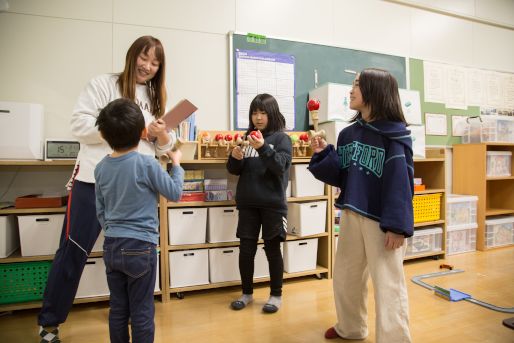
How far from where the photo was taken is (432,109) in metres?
3.54

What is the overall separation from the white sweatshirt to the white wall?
0.92 metres

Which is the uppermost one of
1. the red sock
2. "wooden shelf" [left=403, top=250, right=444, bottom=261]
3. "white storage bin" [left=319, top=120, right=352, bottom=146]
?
"white storage bin" [left=319, top=120, right=352, bottom=146]

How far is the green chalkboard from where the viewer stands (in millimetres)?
3439

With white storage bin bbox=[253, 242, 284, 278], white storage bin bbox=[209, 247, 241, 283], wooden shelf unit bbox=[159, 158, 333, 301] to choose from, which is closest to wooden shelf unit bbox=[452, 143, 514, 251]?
wooden shelf unit bbox=[159, 158, 333, 301]

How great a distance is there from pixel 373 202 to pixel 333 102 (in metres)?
1.45

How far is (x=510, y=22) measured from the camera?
12.8ft

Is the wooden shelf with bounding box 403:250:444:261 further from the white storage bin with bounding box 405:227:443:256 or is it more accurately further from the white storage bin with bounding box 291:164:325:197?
the white storage bin with bounding box 291:164:325:197

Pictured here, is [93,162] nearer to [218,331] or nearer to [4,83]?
[218,331]

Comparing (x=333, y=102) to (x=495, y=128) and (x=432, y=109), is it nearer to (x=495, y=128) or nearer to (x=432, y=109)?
(x=432, y=109)

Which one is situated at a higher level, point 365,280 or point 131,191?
point 131,191

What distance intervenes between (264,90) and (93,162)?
162cm

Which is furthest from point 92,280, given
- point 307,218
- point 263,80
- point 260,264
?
point 263,80

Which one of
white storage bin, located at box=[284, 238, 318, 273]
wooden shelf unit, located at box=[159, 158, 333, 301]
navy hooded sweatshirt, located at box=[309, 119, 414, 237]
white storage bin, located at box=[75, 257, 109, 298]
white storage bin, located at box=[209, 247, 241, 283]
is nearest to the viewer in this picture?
navy hooded sweatshirt, located at box=[309, 119, 414, 237]

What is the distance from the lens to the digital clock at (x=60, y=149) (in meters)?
2.12
